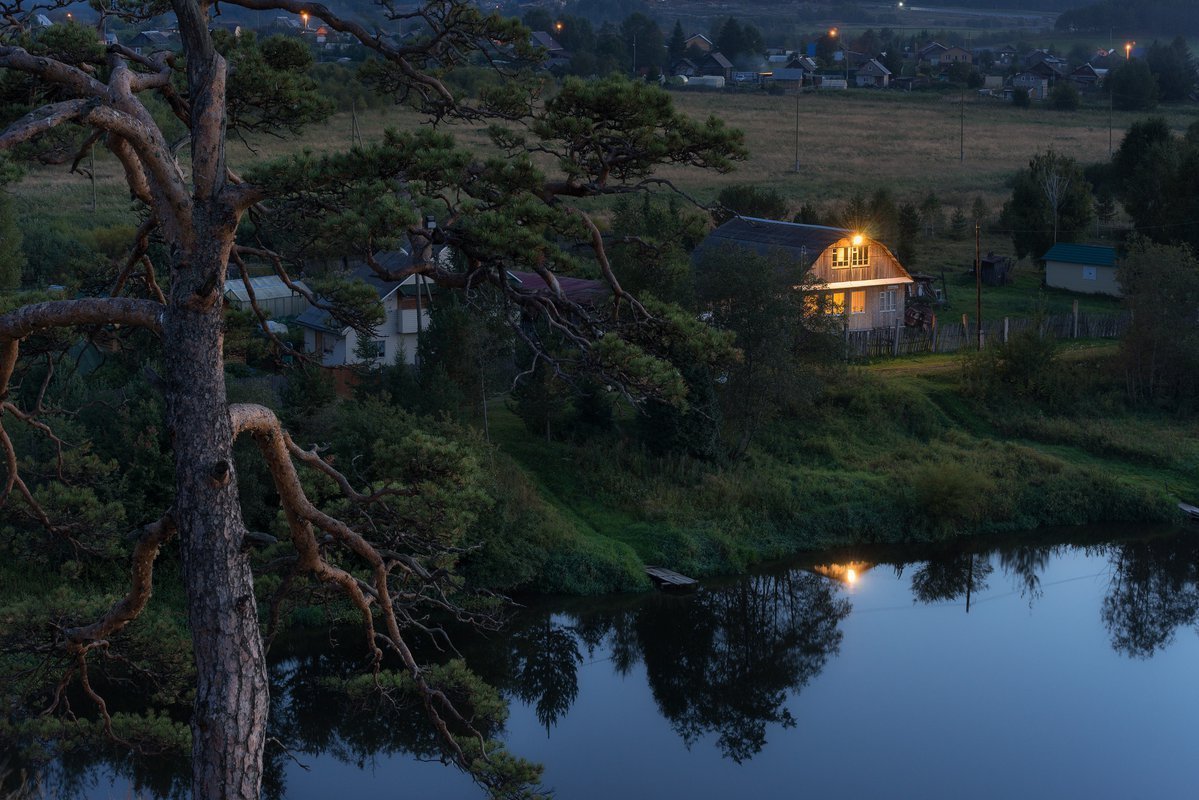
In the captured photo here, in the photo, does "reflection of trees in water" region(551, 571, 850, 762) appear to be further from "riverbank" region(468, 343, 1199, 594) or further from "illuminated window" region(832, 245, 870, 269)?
"illuminated window" region(832, 245, 870, 269)

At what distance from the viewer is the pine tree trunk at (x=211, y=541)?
24.1 feet

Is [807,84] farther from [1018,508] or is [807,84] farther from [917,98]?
[1018,508]

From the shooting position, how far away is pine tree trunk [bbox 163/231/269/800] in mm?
7336

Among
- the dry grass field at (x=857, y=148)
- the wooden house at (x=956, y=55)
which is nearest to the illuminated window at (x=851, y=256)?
the dry grass field at (x=857, y=148)

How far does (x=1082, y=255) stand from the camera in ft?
138

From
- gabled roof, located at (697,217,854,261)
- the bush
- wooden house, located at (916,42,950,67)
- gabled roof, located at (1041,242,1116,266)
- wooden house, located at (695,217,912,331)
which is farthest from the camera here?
wooden house, located at (916,42,950,67)

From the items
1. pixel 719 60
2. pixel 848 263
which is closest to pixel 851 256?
pixel 848 263

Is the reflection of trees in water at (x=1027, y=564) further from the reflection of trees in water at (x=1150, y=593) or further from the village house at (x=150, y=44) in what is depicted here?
the village house at (x=150, y=44)

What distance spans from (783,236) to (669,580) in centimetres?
1540

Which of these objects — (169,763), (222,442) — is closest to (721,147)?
(222,442)

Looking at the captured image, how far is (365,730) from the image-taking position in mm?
18641

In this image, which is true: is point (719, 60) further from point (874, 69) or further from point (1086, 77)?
point (1086, 77)

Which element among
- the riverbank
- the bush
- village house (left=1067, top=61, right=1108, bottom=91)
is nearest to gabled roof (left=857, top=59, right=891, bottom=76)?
village house (left=1067, top=61, right=1108, bottom=91)

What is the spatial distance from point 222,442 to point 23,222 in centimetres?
3609
